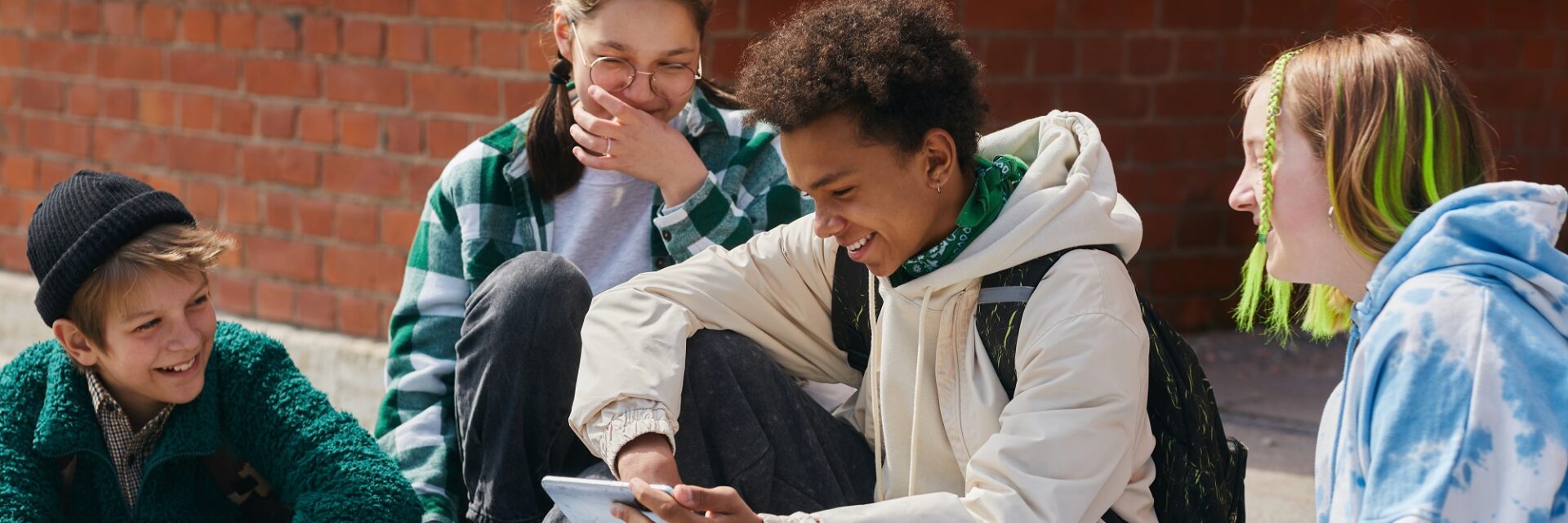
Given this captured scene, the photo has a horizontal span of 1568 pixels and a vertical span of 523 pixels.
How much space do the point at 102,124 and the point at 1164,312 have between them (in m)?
3.47

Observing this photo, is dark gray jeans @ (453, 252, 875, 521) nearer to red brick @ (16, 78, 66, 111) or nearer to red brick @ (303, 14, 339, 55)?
red brick @ (303, 14, 339, 55)

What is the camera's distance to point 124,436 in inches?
110

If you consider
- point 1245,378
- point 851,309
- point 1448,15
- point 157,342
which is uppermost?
point 1448,15

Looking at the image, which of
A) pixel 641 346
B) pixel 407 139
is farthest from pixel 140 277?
pixel 407 139

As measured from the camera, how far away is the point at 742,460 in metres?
2.39

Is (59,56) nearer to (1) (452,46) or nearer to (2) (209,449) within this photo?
(1) (452,46)

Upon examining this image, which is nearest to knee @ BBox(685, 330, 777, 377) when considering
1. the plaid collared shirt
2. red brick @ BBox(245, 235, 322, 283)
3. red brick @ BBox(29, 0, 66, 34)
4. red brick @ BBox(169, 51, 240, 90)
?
the plaid collared shirt

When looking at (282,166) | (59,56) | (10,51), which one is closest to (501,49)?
(282,166)

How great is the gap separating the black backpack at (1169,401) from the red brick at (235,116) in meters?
3.24

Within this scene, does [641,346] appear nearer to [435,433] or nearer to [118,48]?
[435,433]

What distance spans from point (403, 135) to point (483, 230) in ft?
5.21

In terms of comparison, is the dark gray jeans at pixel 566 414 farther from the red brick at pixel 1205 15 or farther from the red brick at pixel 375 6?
the red brick at pixel 1205 15

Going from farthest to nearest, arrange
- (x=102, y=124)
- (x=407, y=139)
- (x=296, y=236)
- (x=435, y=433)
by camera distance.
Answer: (x=102, y=124)
(x=296, y=236)
(x=407, y=139)
(x=435, y=433)

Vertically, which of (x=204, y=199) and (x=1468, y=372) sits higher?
(x=1468, y=372)
